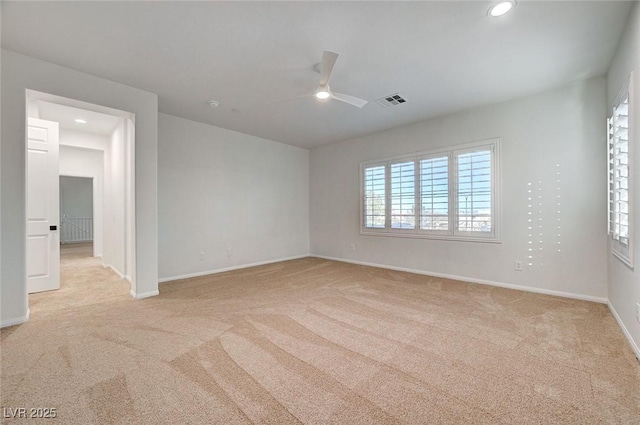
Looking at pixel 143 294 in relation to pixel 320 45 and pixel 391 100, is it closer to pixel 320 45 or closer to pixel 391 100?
pixel 320 45

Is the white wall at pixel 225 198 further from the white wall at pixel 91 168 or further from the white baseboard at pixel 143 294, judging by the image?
the white wall at pixel 91 168

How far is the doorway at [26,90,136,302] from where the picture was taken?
11.7ft

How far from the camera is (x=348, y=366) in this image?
6.28 feet

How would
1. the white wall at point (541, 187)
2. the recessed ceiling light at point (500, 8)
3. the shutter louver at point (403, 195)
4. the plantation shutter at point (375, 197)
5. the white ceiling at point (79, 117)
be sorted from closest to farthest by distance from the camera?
the recessed ceiling light at point (500, 8) → the white wall at point (541, 187) → the white ceiling at point (79, 117) → the shutter louver at point (403, 195) → the plantation shutter at point (375, 197)

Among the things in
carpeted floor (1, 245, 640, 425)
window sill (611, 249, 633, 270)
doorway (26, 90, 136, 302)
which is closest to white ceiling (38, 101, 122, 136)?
doorway (26, 90, 136, 302)

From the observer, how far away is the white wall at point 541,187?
10.6 feet

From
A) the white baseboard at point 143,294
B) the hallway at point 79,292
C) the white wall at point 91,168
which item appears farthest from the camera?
the white wall at point 91,168

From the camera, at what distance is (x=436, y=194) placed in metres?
4.53

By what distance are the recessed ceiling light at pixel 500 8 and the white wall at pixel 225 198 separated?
14.1 feet

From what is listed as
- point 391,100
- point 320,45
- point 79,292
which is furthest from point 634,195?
point 79,292

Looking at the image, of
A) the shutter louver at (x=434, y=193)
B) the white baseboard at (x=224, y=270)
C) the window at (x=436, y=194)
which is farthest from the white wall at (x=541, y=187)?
the white baseboard at (x=224, y=270)

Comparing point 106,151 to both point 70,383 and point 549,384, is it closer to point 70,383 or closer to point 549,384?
point 70,383

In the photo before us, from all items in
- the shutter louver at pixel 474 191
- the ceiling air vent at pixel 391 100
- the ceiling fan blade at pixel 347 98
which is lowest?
the shutter louver at pixel 474 191

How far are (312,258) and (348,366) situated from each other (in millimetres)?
4349
